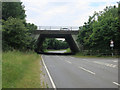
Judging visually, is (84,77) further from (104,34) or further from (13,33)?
(104,34)

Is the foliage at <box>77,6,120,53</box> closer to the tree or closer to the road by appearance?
the tree

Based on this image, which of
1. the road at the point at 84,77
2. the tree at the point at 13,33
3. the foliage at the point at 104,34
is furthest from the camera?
the foliage at the point at 104,34

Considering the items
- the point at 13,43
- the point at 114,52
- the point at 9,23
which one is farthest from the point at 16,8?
the point at 114,52

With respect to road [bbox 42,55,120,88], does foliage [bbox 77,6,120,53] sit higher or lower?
higher

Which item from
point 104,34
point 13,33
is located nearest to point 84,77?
point 13,33

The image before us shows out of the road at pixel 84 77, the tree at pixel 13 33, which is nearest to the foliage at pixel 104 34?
the tree at pixel 13 33

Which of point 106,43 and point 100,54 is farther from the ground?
point 106,43

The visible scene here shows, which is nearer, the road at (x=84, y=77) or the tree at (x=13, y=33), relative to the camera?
the road at (x=84, y=77)

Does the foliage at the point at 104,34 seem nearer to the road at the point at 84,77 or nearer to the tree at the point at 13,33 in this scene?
the tree at the point at 13,33

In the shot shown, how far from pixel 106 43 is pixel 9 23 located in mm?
20008

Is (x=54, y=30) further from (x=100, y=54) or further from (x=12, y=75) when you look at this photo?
(x=12, y=75)

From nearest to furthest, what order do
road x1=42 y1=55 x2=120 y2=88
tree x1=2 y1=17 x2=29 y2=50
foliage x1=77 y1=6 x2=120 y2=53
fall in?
road x1=42 y1=55 x2=120 y2=88
tree x1=2 y1=17 x2=29 y2=50
foliage x1=77 y1=6 x2=120 y2=53

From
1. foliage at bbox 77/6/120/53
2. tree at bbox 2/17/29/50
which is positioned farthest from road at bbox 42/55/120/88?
foliage at bbox 77/6/120/53

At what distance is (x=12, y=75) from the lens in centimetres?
884
